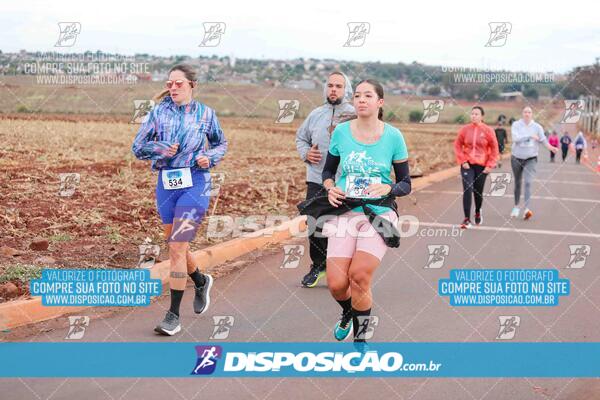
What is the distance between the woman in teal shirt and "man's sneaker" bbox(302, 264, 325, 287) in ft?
8.63

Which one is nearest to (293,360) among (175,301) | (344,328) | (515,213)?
(344,328)

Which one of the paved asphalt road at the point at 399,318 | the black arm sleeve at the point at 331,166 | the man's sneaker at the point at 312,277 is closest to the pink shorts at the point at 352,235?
the black arm sleeve at the point at 331,166

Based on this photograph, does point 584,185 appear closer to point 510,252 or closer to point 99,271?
point 510,252

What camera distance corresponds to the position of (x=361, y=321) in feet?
20.3

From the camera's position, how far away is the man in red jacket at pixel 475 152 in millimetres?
13023

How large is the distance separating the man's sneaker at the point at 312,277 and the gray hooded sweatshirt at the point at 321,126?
922 millimetres

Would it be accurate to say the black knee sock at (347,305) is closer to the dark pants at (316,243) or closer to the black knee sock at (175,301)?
the black knee sock at (175,301)

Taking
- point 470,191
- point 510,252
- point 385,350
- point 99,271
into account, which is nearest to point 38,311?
point 99,271

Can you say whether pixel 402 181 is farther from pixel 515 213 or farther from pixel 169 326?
pixel 515 213

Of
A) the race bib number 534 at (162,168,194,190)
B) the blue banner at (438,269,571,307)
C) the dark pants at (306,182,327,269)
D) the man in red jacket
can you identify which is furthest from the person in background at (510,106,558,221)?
the race bib number 534 at (162,168,194,190)

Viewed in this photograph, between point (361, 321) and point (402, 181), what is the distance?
102 centimetres

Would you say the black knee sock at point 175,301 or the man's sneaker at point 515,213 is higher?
the black knee sock at point 175,301

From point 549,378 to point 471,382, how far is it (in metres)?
0.54

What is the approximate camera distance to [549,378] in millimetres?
5926
